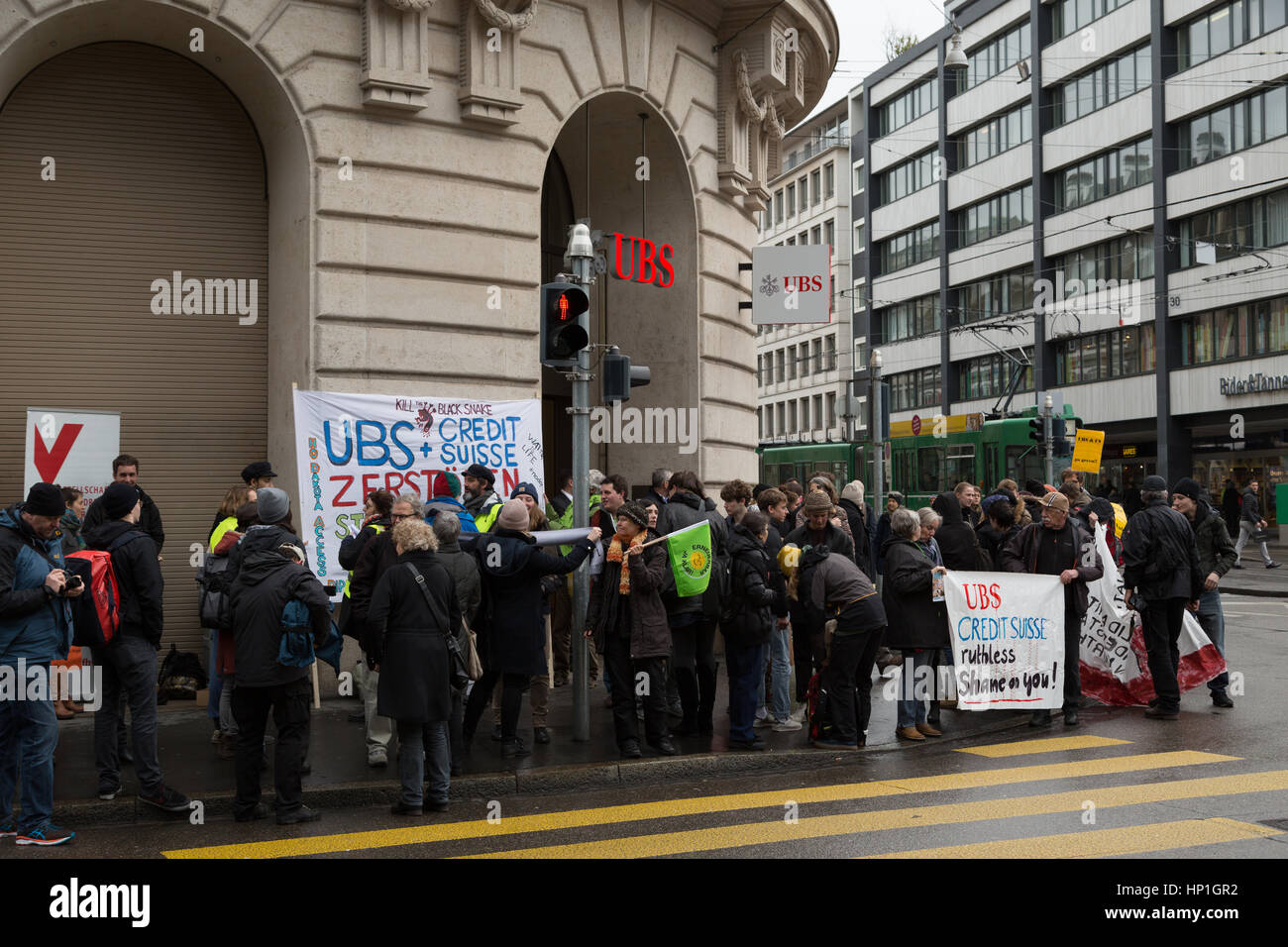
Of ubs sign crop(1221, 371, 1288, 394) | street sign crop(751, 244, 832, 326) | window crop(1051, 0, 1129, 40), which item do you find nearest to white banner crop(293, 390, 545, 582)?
street sign crop(751, 244, 832, 326)

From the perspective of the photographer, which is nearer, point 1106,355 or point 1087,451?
point 1087,451

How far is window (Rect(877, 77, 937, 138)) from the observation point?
60125 mm

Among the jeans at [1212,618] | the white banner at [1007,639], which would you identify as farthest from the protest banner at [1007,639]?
the jeans at [1212,618]

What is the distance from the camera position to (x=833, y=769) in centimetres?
930

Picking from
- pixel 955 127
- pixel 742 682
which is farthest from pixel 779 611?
pixel 955 127

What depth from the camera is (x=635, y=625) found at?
30.8 feet

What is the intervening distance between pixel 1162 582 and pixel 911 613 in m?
2.49

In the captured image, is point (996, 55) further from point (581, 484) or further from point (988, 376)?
point (581, 484)

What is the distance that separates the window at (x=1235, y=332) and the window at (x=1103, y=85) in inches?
354

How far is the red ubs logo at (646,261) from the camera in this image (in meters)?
14.7

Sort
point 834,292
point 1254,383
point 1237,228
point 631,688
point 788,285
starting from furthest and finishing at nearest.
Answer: point 834,292
point 1237,228
point 1254,383
point 788,285
point 631,688

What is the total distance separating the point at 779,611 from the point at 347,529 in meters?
4.07

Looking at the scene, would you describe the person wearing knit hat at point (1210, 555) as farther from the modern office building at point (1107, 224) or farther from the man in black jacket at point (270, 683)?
the modern office building at point (1107, 224)

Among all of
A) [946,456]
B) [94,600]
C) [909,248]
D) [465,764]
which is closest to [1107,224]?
[909,248]
